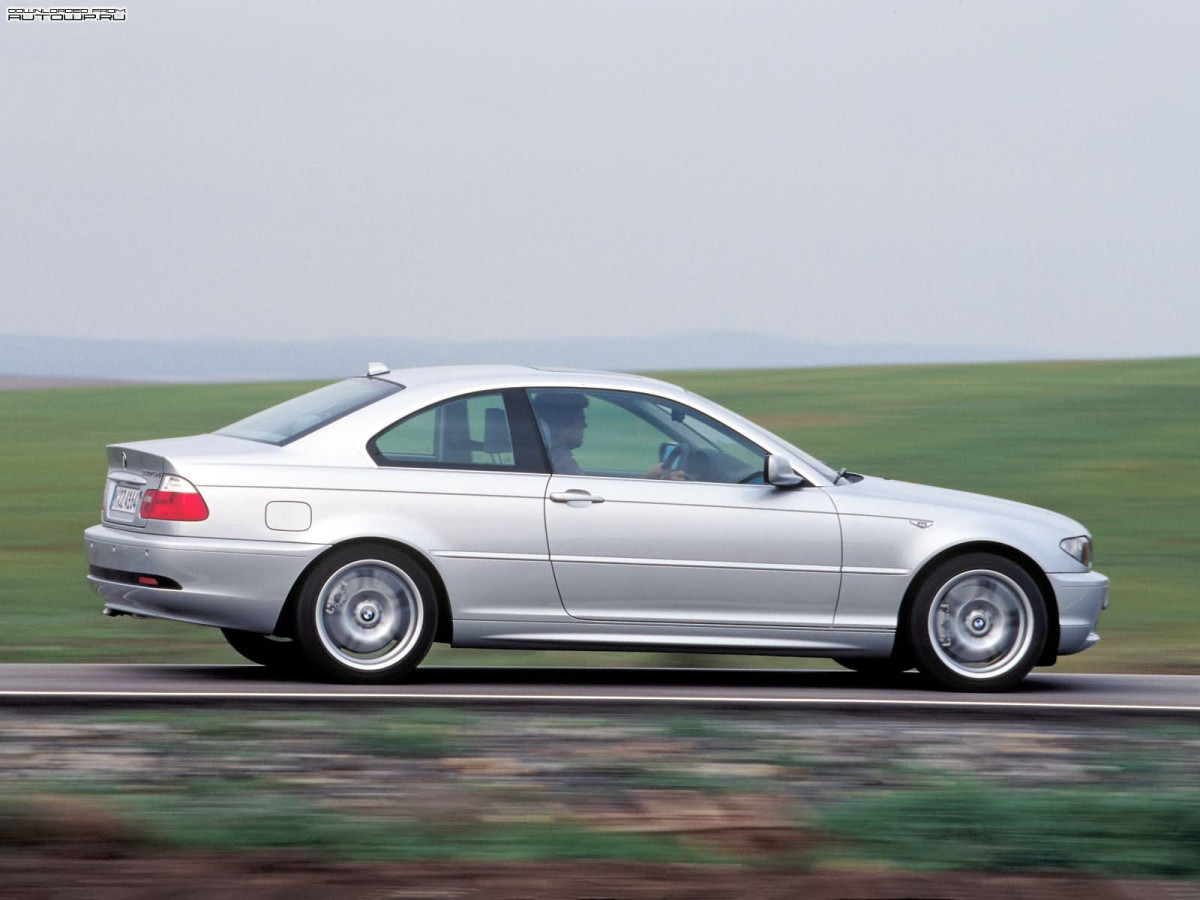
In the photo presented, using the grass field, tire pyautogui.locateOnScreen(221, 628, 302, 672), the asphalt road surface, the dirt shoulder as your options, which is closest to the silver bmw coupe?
the asphalt road surface


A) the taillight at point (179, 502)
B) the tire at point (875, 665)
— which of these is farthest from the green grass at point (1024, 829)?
the taillight at point (179, 502)

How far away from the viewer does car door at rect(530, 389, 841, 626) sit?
8.88m

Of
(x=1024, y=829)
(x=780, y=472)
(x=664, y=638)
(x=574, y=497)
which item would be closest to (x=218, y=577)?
(x=574, y=497)

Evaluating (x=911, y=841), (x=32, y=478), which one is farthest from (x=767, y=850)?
(x=32, y=478)

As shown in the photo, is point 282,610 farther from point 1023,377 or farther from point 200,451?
point 1023,377

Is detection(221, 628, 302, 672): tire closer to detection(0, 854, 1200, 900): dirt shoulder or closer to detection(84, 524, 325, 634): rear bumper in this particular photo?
detection(84, 524, 325, 634): rear bumper

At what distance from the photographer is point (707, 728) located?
773cm

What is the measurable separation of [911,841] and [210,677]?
177 inches

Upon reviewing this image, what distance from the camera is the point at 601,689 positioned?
923 centimetres

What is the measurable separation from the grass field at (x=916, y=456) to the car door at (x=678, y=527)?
2.57 meters

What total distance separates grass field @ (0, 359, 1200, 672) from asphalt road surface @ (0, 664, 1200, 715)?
1285 millimetres

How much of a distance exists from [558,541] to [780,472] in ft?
3.60

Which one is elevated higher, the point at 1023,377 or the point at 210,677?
the point at 1023,377

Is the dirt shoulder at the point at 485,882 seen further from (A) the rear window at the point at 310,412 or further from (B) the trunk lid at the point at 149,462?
(A) the rear window at the point at 310,412
